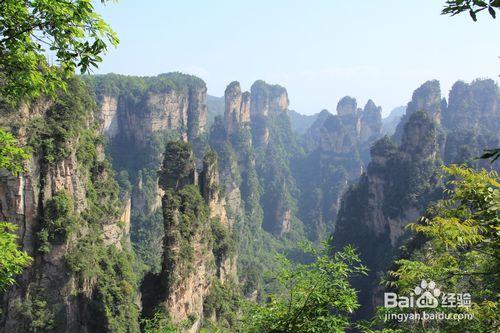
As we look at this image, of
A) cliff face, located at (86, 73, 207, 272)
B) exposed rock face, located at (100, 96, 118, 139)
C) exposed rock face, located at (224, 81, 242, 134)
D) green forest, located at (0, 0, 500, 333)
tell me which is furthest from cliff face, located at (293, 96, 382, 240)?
exposed rock face, located at (100, 96, 118, 139)

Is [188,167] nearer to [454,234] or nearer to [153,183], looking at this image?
[454,234]

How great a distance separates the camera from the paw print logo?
7.31m

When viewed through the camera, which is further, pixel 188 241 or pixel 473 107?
pixel 473 107

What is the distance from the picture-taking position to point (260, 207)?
103938mm

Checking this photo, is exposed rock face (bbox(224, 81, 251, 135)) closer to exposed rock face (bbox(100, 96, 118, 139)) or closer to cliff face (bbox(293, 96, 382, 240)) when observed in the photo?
cliff face (bbox(293, 96, 382, 240))

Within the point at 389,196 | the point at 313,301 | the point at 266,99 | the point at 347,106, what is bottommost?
the point at 389,196

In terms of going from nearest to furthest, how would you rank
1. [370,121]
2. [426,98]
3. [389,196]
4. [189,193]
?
[189,193] < [389,196] < [426,98] < [370,121]

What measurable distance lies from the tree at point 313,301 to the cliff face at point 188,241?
784 inches

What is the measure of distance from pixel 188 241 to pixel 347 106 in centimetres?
10712

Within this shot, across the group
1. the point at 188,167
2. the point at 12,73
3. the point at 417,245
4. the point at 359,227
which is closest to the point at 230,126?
the point at 359,227

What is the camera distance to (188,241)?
29.0 metres

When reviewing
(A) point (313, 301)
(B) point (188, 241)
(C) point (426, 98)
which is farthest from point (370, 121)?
(A) point (313, 301)

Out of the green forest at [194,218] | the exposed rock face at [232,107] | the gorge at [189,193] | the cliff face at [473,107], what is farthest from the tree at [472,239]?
the exposed rock face at [232,107]

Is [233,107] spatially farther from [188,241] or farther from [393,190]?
[188,241]
